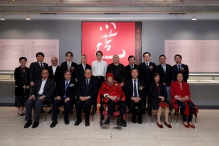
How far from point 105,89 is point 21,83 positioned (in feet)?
7.28

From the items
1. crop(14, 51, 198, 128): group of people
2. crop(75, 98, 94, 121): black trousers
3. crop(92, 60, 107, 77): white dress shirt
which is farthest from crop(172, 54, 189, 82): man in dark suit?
crop(75, 98, 94, 121): black trousers

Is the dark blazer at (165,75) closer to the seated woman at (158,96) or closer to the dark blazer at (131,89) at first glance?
the seated woman at (158,96)

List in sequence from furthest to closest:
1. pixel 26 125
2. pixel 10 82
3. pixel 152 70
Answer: pixel 10 82, pixel 152 70, pixel 26 125

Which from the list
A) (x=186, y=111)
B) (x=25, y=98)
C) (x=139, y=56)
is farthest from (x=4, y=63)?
(x=186, y=111)

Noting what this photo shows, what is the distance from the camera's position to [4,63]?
6.12m

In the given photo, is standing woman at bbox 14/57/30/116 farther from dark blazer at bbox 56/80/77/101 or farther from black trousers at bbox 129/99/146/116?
black trousers at bbox 129/99/146/116

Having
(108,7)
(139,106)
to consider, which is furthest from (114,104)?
(108,7)

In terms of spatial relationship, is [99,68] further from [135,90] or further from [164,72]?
[164,72]

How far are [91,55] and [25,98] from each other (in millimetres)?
2311

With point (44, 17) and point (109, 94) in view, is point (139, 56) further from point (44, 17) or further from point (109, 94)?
point (44, 17)

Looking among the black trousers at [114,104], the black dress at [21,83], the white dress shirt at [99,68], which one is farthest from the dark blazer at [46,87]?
the black trousers at [114,104]

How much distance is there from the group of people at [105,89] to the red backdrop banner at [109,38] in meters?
1.31

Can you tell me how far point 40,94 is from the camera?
4383 millimetres

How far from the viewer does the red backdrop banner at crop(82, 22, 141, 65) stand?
6.05 meters
